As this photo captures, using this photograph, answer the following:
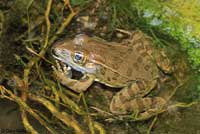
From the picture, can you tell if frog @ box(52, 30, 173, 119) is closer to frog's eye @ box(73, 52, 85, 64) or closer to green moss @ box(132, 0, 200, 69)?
frog's eye @ box(73, 52, 85, 64)

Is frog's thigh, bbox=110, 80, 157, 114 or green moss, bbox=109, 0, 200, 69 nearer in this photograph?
frog's thigh, bbox=110, 80, 157, 114

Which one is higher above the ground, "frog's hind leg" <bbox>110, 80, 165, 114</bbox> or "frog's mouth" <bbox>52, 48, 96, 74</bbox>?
"frog's mouth" <bbox>52, 48, 96, 74</bbox>

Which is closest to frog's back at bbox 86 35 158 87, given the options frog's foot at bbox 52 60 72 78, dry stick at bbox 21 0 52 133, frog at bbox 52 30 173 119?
frog at bbox 52 30 173 119

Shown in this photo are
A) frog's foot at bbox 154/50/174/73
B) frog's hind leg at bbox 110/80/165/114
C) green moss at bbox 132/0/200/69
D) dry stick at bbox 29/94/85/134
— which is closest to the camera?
dry stick at bbox 29/94/85/134

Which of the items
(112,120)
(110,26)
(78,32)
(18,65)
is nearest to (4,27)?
(18,65)

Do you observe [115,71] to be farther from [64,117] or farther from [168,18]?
[168,18]

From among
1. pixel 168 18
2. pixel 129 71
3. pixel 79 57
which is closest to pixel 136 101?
pixel 129 71

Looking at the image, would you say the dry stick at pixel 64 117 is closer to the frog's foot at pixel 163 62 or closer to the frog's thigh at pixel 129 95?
the frog's thigh at pixel 129 95
